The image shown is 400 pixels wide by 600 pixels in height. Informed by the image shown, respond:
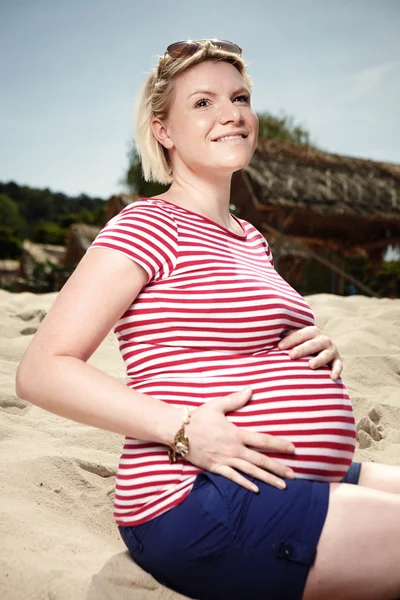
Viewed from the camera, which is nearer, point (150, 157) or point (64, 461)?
point (150, 157)

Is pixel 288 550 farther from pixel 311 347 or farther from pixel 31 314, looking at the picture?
pixel 31 314

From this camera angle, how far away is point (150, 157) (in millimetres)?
2051

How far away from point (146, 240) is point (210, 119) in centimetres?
49

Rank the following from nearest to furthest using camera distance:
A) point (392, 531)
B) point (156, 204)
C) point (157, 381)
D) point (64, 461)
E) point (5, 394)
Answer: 1. point (392, 531)
2. point (157, 381)
3. point (156, 204)
4. point (64, 461)
5. point (5, 394)

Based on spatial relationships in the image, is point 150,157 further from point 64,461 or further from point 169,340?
point 64,461

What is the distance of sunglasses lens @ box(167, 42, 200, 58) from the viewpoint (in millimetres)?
1860

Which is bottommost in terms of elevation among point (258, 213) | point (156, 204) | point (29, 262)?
point (29, 262)

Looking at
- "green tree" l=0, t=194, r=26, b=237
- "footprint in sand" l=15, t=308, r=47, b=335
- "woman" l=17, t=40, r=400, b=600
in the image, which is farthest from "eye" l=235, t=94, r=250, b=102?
"green tree" l=0, t=194, r=26, b=237

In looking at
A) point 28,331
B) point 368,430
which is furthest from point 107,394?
point 28,331

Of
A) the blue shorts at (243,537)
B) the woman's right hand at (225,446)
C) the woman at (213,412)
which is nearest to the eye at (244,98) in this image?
the woman at (213,412)

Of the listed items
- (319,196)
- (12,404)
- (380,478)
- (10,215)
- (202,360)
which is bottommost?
(10,215)

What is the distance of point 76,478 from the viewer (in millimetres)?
2254

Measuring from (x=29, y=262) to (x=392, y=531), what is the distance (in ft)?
57.4

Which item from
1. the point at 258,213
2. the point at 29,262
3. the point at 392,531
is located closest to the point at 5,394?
the point at 392,531
